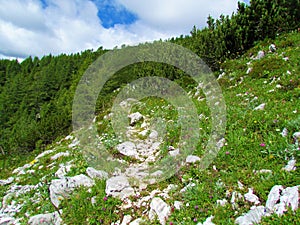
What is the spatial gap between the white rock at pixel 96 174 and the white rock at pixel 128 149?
4.36 feet

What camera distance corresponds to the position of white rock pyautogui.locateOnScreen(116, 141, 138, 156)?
7.27 meters

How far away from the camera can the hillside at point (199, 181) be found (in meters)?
3.65

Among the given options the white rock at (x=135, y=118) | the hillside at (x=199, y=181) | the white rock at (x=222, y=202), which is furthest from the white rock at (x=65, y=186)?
the white rock at (x=135, y=118)

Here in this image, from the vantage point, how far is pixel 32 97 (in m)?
86.6

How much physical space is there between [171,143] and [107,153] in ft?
7.52

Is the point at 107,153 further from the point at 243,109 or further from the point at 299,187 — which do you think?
the point at 299,187

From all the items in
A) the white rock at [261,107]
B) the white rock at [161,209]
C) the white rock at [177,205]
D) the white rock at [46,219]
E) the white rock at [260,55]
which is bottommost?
the white rock at [46,219]

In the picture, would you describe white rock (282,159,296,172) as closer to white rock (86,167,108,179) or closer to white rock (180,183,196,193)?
white rock (180,183,196,193)

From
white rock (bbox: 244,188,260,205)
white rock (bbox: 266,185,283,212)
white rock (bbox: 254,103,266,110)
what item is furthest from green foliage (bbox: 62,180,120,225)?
white rock (bbox: 254,103,266,110)

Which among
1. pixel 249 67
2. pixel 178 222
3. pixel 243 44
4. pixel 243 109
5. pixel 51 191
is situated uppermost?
pixel 243 44

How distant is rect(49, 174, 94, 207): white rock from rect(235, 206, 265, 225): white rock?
3.71 m

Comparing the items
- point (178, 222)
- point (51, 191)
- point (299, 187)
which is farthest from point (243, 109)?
point (51, 191)

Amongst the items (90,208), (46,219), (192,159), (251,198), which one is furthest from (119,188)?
(251,198)

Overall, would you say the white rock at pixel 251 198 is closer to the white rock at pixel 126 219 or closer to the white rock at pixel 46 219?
the white rock at pixel 126 219
